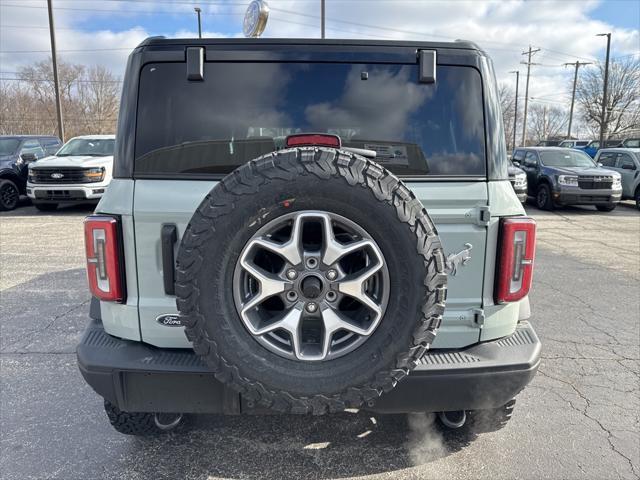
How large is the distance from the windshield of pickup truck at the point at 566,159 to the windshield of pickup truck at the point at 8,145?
50.2ft

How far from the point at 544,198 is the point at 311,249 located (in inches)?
540

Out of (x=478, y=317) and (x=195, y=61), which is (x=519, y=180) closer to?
(x=478, y=317)

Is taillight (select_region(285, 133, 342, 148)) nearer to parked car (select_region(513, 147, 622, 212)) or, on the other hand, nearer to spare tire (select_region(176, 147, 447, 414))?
spare tire (select_region(176, 147, 447, 414))

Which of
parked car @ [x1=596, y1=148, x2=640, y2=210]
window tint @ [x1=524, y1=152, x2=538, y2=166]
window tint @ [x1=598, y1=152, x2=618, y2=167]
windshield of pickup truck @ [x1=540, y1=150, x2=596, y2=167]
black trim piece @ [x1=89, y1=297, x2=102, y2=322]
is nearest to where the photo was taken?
black trim piece @ [x1=89, y1=297, x2=102, y2=322]

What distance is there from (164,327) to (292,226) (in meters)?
0.85

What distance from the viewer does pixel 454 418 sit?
2676mm

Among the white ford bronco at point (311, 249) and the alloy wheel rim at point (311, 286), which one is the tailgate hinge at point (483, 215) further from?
the alloy wheel rim at point (311, 286)

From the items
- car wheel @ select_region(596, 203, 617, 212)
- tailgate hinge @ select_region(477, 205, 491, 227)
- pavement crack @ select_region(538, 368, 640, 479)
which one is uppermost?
tailgate hinge @ select_region(477, 205, 491, 227)

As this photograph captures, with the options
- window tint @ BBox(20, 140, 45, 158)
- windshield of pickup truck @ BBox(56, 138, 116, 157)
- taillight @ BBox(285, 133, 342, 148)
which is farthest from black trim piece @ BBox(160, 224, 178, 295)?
window tint @ BBox(20, 140, 45, 158)

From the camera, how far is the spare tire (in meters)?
1.81

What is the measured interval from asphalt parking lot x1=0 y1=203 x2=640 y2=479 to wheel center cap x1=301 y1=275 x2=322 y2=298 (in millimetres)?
1161

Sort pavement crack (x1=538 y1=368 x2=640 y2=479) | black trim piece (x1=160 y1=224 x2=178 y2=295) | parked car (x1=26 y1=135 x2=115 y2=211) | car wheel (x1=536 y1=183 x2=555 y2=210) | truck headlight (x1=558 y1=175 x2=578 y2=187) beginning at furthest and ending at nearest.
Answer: car wheel (x1=536 y1=183 x2=555 y2=210)
truck headlight (x1=558 y1=175 x2=578 y2=187)
parked car (x1=26 y1=135 x2=115 y2=211)
pavement crack (x1=538 y1=368 x2=640 y2=479)
black trim piece (x1=160 y1=224 x2=178 y2=295)

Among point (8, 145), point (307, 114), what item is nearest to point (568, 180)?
point (307, 114)

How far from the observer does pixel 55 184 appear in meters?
11.0
